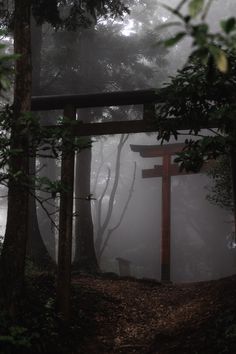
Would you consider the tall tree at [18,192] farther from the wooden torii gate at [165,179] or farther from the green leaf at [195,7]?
the wooden torii gate at [165,179]

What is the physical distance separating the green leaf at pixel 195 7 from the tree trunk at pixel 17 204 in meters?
5.04

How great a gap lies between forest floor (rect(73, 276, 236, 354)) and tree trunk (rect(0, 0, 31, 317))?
152 centimetres

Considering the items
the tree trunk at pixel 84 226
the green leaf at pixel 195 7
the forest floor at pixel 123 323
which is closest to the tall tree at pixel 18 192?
the forest floor at pixel 123 323

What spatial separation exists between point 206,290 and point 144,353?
380 centimetres

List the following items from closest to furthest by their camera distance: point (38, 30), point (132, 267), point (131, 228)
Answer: point (38, 30) < point (132, 267) < point (131, 228)

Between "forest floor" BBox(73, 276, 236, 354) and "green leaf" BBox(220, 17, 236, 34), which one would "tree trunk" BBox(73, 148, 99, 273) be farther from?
"green leaf" BBox(220, 17, 236, 34)

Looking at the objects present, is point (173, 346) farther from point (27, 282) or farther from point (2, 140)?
point (2, 140)

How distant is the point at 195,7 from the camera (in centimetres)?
168

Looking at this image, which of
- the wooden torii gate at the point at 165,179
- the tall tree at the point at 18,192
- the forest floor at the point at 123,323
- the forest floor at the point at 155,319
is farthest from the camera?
the wooden torii gate at the point at 165,179

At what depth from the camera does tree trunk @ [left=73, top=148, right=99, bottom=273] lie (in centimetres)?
1502

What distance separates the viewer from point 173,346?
6.42 m

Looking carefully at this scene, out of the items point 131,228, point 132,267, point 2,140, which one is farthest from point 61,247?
point 131,228

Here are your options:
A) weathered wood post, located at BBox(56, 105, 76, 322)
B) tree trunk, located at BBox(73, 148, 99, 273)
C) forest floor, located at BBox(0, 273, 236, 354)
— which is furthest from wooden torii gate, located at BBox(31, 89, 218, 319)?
tree trunk, located at BBox(73, 148, 99, 273)

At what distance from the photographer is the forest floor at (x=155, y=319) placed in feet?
20.9
